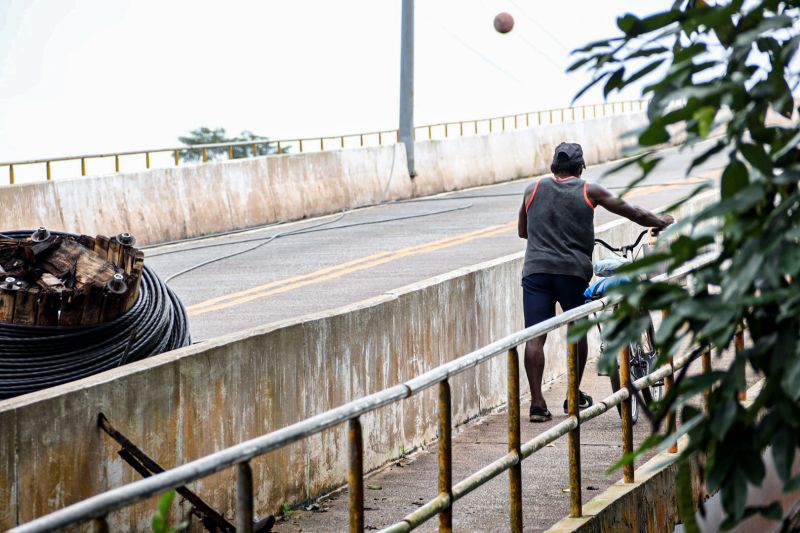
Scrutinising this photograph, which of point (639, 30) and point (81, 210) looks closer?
point (639, 30)

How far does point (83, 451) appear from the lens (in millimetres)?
5379

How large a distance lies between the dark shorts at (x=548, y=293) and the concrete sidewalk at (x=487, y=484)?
825 mm

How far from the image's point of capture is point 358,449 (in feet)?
13.5

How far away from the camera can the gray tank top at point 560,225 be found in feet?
27.2

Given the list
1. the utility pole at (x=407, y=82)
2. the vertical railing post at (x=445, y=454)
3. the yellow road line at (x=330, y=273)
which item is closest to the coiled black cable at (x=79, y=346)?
the vertical railing post at (x=445, y=454)

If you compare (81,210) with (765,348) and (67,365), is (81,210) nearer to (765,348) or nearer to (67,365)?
(67,365)

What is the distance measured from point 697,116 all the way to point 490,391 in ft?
23.8

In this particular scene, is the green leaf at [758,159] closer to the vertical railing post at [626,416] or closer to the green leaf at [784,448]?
the green leaf at [784,448]

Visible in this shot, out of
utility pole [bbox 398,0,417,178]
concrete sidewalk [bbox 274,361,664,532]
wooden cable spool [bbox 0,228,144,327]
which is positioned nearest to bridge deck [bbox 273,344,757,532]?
concrete sidewalk [bbox 274,361,664,532]

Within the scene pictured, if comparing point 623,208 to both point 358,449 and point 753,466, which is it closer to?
point 358,449

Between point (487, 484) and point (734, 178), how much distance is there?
5274mm

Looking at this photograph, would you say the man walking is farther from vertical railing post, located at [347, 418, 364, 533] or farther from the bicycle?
vertical railing post, located at [347, 418, 364, 533]

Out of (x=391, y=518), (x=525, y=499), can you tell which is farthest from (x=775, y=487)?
(x=391, y=518)

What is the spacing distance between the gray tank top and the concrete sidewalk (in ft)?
3.86
